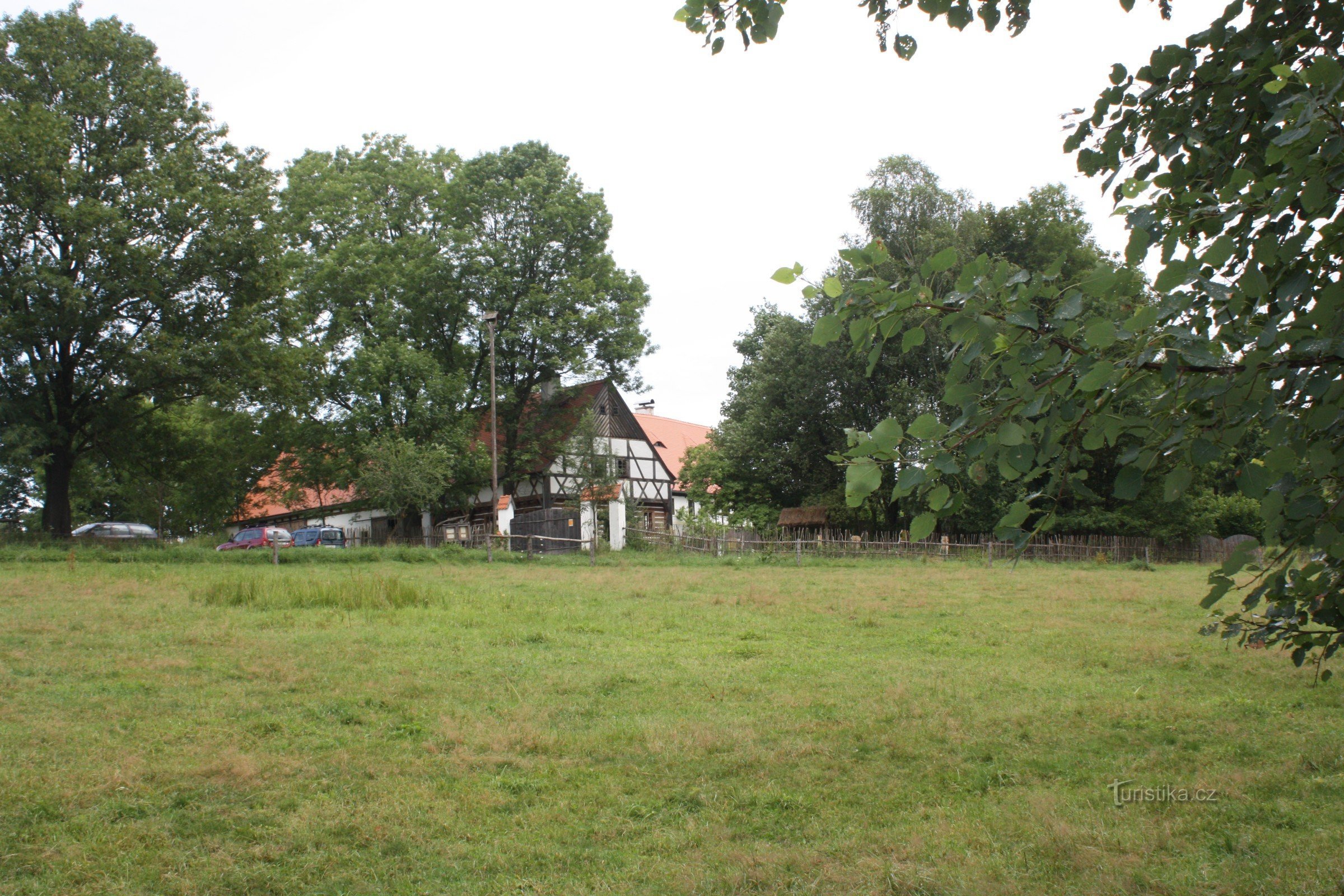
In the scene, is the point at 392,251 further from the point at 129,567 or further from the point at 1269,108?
the point at 1269,108

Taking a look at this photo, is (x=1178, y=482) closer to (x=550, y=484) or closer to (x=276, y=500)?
(x=550, y=484)

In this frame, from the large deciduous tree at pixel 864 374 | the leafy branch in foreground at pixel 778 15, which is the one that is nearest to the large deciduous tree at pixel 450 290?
the large deciduous tree at pixel 864 374

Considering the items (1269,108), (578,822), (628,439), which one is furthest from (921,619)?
(628,439)

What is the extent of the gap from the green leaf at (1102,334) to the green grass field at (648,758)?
98.4 inches

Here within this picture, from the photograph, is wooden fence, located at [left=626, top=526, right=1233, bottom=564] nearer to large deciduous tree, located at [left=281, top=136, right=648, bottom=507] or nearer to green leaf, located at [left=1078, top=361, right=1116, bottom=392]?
large deciduous tree, located at [left=281, top=136, right=648, bottom=507]

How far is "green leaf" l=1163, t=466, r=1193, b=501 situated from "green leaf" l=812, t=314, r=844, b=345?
937 millimetres

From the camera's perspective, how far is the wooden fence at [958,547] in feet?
90.7

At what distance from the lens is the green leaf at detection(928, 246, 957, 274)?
214cm

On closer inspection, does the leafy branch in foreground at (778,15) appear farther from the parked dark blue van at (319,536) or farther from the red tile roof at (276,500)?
the parked dark blue van at (319,536)

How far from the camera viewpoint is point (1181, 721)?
6.35 metres

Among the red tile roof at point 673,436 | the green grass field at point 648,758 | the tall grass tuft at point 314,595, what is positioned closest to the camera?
the green grass field at point 648,758

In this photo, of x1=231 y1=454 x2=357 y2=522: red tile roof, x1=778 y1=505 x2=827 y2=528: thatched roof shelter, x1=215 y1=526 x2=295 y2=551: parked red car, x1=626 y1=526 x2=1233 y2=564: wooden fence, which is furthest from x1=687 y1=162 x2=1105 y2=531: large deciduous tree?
x1=215 y1=526 x2=295 y2=551: parked red car

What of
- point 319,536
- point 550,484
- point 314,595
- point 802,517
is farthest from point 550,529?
point 314,595

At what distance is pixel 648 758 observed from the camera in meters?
5.70
